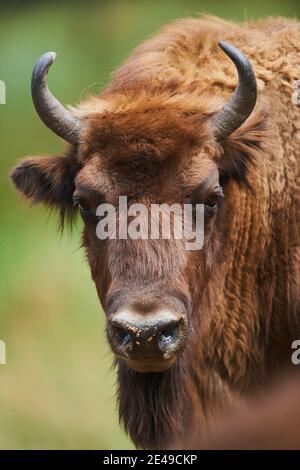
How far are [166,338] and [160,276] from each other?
0.39 m

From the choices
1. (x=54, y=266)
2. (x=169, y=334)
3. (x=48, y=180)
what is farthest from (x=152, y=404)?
(x=54, y=266)

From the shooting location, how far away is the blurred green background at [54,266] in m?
9.56

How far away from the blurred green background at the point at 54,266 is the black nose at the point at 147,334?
3040mm

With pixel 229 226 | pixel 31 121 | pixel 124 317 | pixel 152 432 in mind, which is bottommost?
pixel 152 432

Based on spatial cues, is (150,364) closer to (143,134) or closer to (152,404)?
(152,404)

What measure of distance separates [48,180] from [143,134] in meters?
1.01

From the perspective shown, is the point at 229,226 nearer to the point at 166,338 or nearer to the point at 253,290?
the point at 253,290

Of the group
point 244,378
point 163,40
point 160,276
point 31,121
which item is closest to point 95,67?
point 31,121

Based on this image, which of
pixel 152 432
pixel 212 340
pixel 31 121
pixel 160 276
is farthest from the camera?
pixel 31 121

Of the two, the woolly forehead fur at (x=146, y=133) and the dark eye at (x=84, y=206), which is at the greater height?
the woolly forehead fur at (x=146, y=133)

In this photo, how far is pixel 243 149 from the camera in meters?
5.27

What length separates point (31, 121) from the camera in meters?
12.7
